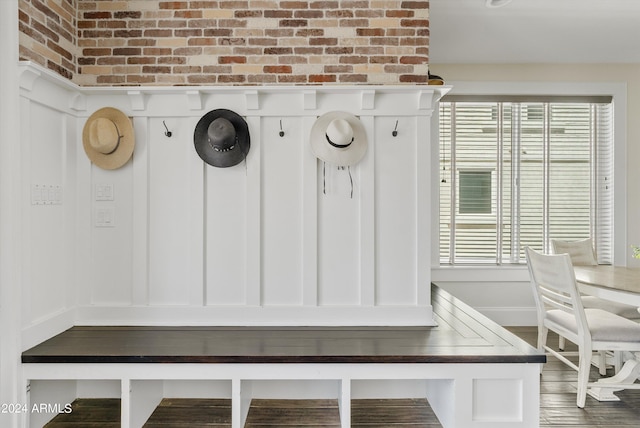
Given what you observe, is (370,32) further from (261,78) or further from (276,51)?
(261,78)

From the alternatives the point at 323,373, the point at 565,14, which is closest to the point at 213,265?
the point at 323,373

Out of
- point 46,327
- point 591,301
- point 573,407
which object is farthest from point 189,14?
point 591,301

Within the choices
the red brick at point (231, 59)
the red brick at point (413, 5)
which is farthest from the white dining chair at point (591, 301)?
the red brick at point (231, 59)

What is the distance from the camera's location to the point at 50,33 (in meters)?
2.34

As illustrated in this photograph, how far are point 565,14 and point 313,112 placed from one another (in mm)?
2388

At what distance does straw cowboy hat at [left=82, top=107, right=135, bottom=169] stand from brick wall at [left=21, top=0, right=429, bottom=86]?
0.33m

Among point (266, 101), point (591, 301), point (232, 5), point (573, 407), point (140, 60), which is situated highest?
point (232, 5)

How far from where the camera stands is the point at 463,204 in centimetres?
452

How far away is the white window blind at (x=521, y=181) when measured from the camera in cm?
452

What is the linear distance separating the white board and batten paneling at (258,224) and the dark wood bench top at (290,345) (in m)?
0.16

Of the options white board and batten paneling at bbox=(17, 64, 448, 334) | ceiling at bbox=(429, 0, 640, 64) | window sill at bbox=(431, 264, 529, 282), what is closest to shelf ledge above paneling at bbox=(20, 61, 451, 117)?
white board and batten paneling at bbox=(17, 64, 448, 334)

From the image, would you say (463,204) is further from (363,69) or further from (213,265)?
(213,265)

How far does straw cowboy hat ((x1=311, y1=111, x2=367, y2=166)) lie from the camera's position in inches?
98.7

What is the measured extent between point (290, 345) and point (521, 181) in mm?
3443
